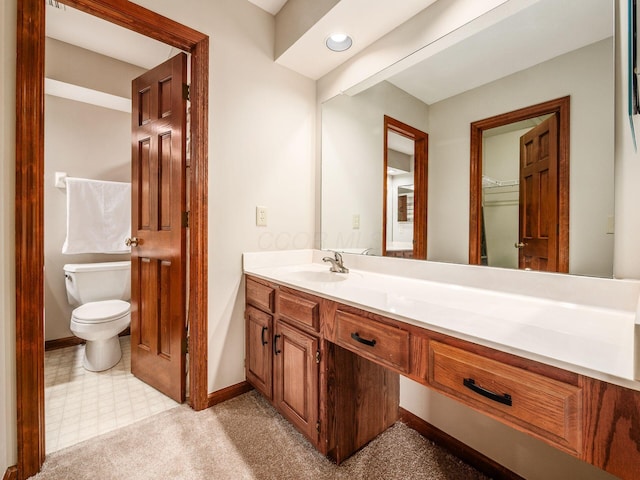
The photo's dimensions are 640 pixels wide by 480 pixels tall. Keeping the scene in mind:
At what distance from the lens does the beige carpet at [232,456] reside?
4.13 feet

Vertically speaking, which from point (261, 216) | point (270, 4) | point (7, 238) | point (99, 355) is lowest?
point (99, 355)

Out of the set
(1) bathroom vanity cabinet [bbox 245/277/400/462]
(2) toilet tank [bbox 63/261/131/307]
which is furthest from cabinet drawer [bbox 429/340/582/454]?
(2) toilet tank [bbox 63/261/131/307]

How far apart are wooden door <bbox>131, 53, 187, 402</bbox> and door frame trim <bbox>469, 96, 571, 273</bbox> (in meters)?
1.55

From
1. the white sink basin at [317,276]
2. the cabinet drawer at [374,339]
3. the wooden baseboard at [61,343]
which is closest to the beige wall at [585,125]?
the cabinet drawer at [374,339]

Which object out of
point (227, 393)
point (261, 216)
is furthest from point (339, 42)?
point (227, 393)

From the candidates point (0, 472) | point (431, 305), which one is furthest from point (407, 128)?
point (0, 472)

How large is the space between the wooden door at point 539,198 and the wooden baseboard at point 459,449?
0.84 meters

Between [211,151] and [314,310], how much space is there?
1091mm

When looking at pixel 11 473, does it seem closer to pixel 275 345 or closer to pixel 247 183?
pixel 275 345

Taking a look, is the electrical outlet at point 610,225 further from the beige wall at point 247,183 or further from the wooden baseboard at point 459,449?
the wooden baseboard at point 459,449

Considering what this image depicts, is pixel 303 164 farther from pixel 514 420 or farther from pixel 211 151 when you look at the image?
pixel 514 420

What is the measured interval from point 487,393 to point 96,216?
122 inches

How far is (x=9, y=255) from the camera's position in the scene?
47.8 inches

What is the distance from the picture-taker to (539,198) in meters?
1.12
